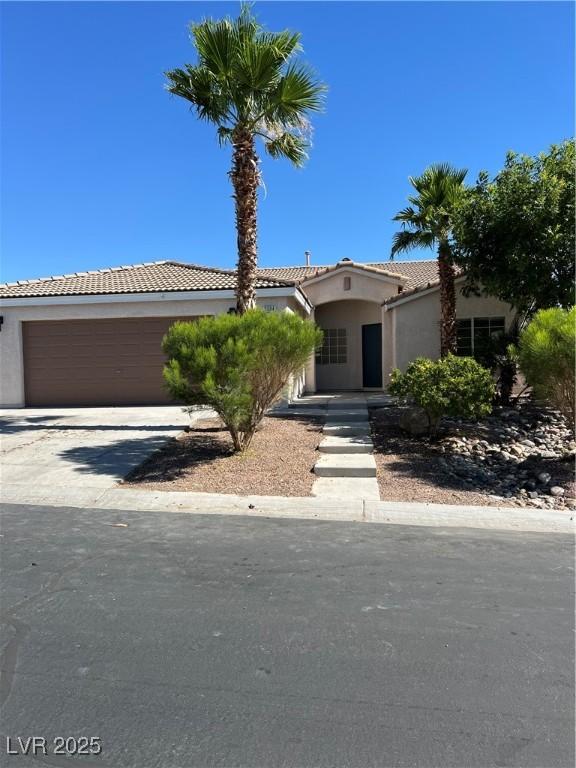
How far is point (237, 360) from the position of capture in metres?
8.30

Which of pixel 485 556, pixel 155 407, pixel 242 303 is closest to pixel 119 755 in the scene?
pixel 485 556

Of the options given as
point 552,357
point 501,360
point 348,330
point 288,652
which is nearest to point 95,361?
point 348,330

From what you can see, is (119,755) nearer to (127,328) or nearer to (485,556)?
(485,556)

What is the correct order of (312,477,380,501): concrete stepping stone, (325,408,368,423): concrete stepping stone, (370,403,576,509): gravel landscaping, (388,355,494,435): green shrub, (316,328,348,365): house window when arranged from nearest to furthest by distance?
(312,477,380,501): concrete stepping stone < (370,403,576,509): gravel landscaping < (388,355,494,435): green shrub < (325,408,368,423): concrete stepping stone < (316,328,348,365): house window

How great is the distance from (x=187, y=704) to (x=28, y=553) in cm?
294

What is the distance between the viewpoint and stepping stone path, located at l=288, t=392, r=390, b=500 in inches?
301

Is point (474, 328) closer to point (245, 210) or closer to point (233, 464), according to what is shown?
point (245, 210)

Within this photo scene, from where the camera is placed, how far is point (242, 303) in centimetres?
1088

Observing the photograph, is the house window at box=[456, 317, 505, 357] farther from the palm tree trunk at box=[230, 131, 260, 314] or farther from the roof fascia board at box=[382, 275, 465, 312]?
the palm tree trunk at box=[230, 131, 260, 314]

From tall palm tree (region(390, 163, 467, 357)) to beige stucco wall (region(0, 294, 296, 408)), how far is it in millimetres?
3936

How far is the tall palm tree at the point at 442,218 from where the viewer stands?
46.0ft

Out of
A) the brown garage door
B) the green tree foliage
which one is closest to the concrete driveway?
the brown garage door

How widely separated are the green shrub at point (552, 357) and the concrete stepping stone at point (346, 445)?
2788mm

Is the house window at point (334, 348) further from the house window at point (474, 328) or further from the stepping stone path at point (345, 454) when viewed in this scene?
the stepping stone path at point (345, 454)
